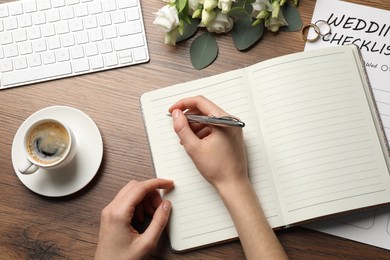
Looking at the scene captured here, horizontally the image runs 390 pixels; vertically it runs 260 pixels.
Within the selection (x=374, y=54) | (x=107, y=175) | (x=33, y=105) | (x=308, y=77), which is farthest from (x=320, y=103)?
(x=33, y=105)

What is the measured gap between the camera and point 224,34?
907mm

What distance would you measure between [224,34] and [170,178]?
29 cm

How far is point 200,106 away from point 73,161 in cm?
26

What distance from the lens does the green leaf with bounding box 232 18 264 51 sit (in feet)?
2.92

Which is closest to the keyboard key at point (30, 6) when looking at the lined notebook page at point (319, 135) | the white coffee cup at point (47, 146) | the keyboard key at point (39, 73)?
the keyboard key at point (39, 73)

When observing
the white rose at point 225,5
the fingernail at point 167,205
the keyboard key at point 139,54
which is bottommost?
the fingernail at point 167,205

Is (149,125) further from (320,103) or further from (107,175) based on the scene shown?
(320,103)

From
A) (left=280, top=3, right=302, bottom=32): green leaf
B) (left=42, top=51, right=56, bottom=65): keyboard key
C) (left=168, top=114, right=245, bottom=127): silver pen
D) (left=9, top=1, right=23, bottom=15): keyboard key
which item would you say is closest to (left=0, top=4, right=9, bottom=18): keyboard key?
(left=9, top=1, right=23, bottom=15): keyboard key

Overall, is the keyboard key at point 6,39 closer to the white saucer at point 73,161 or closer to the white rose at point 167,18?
the white saucer at point 73,161

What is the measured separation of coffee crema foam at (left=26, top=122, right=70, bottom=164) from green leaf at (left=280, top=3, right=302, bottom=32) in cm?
47

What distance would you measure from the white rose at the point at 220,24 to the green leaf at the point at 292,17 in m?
0.11

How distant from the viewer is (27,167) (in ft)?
2.69

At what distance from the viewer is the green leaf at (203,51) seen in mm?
896

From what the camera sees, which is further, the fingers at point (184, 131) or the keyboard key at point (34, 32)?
→ the keyboard key at point (34, 32)
